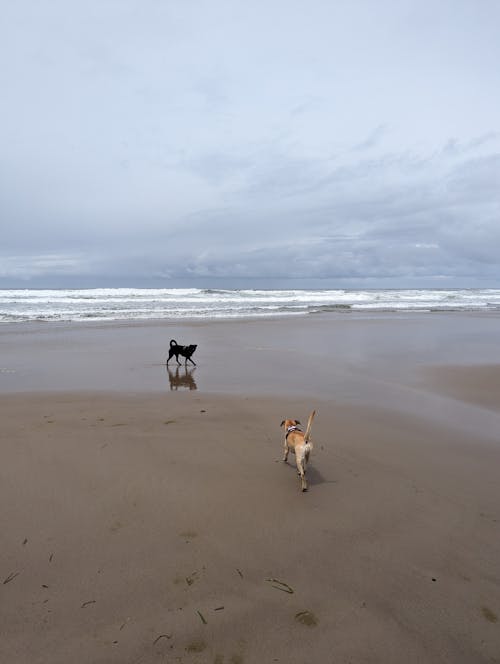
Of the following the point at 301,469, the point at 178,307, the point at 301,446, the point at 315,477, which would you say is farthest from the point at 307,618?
the point at 178,307

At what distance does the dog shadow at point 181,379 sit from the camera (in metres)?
8.30

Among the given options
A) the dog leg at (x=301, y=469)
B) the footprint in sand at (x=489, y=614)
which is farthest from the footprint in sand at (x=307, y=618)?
the dog leg at (x=301, y=469)

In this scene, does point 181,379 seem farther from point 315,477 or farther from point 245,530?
point 245,530

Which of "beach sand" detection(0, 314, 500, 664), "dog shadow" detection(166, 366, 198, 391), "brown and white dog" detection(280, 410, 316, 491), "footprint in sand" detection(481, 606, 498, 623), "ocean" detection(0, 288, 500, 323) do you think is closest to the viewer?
"beach sand" detection(0, 314, 500, 664)

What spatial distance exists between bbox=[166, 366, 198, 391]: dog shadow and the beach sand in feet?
2.34

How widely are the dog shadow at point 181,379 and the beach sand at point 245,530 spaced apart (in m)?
0.71

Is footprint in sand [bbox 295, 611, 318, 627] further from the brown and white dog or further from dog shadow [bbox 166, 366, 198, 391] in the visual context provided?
dog shadow [bbox 166, 366, 198, 391]

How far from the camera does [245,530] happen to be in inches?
128

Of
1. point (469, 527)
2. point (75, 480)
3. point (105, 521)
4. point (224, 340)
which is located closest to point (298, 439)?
point (469, 527)

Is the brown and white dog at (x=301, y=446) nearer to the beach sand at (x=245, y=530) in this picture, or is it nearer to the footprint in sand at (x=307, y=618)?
the beach sand at (x=245, y=530)

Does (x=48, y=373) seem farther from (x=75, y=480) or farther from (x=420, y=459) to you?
(x=420, y=459)

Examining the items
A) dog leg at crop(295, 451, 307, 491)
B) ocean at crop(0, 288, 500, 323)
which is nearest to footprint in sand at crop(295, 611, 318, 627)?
dog leg at crop(295, 451, 307, 491)

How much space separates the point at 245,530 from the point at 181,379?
239 inches

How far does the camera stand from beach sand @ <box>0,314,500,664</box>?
2268mm
